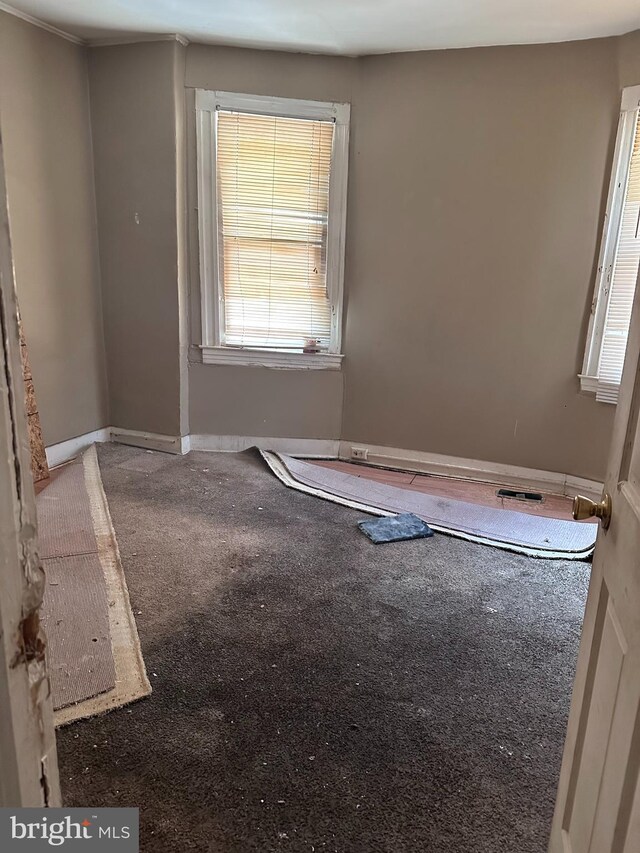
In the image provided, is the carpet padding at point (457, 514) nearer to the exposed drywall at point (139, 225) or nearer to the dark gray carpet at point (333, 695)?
the dark gray carpet at point (333, 695)

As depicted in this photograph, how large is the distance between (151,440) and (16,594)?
354 centimetres

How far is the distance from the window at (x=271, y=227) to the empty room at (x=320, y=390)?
0.06 feet

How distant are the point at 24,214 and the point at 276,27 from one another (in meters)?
1.71

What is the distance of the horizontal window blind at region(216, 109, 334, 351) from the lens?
12.0ft

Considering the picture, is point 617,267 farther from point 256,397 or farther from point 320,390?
point 256,397

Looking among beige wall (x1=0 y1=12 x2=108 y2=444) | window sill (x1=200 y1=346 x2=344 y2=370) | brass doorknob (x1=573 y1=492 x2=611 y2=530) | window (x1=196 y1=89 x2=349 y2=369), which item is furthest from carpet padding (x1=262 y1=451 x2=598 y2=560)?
brass doorknob (x1=573 y1=492 x2=611 y2=530)

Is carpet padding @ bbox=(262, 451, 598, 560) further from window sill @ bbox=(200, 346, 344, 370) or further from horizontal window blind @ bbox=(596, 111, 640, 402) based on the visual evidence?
horizontal window blind @ bbox=(596, 111, 640, 402)

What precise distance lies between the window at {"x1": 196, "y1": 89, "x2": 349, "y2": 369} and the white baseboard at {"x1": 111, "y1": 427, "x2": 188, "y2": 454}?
0.63m

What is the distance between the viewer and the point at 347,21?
304 cm

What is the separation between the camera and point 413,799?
1542mm

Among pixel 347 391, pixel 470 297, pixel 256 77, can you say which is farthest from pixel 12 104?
pixel 470 297

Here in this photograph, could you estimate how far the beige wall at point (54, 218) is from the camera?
10.6 ft

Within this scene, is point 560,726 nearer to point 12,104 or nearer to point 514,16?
point 514,16

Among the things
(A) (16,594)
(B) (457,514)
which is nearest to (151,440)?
(B) (457,514)
